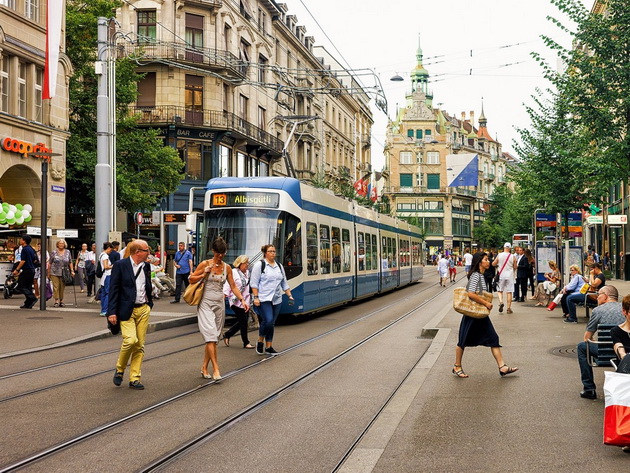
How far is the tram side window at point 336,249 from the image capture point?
19875 mm

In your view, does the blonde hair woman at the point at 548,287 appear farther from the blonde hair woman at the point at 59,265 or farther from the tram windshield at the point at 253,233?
the blonde hair woman at the point at 59,265

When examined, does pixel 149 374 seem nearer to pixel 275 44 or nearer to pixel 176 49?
pixel 176 49

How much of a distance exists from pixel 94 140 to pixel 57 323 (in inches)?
829

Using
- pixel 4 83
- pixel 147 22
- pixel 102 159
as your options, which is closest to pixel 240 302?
pixel 102 159

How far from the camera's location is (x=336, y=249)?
66.2ft

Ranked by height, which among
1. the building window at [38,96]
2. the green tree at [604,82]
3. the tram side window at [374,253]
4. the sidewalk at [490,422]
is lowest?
the sidewalk at [490,422]

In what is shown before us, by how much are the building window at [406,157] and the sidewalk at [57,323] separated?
80.8 m

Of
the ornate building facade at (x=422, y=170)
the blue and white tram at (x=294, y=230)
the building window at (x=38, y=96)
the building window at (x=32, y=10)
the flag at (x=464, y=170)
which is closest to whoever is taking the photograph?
the blue and white tram at (x=294, y=230)

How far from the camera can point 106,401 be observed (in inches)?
324

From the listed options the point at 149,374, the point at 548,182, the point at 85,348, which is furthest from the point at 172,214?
the point at 149,374

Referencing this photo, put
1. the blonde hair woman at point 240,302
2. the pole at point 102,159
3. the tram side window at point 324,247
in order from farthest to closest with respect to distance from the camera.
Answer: the pole at point 102,159 → the tram side window at point 324,247 → the blonde hair woman at point 240,302

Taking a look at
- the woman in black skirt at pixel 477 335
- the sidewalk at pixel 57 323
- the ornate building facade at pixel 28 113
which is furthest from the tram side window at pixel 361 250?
the woman in black skirt at pixel 477 335

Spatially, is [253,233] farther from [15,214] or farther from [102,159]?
[15,214]

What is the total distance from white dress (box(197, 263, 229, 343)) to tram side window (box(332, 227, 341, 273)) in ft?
33.8
